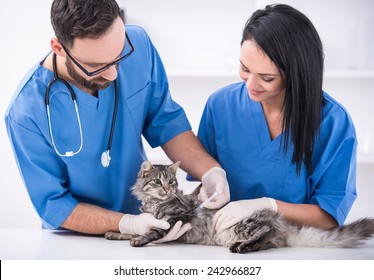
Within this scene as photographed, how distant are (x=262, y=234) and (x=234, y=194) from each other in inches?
14.2

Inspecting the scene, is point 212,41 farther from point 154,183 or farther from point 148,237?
point 148,237

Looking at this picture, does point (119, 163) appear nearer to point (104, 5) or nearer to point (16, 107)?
point (16, 107)

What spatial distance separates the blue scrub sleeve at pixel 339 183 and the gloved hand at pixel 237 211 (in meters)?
0.18

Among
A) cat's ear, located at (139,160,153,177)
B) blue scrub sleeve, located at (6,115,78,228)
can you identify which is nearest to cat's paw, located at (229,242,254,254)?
cat's ear, located at (139,160,153,177)

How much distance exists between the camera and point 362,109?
3.07 m

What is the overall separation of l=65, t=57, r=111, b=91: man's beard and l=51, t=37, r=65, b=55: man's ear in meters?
0.03

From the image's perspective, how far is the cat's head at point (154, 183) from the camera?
1765 mm

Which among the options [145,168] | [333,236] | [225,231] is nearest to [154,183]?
[145,168]

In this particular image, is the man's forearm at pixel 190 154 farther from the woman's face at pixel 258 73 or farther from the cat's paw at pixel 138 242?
the cat's paw at pixel 138 242

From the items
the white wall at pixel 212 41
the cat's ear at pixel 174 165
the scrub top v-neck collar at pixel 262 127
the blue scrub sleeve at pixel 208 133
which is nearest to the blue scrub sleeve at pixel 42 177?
the cat's ear at pixel 174 165

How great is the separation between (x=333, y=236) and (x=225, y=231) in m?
0.34

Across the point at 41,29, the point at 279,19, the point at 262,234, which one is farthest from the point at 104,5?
the point at 41,29

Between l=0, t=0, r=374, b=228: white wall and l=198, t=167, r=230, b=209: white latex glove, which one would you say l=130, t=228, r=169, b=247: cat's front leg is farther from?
l=0, t=0, r=374, b=228: white wall
